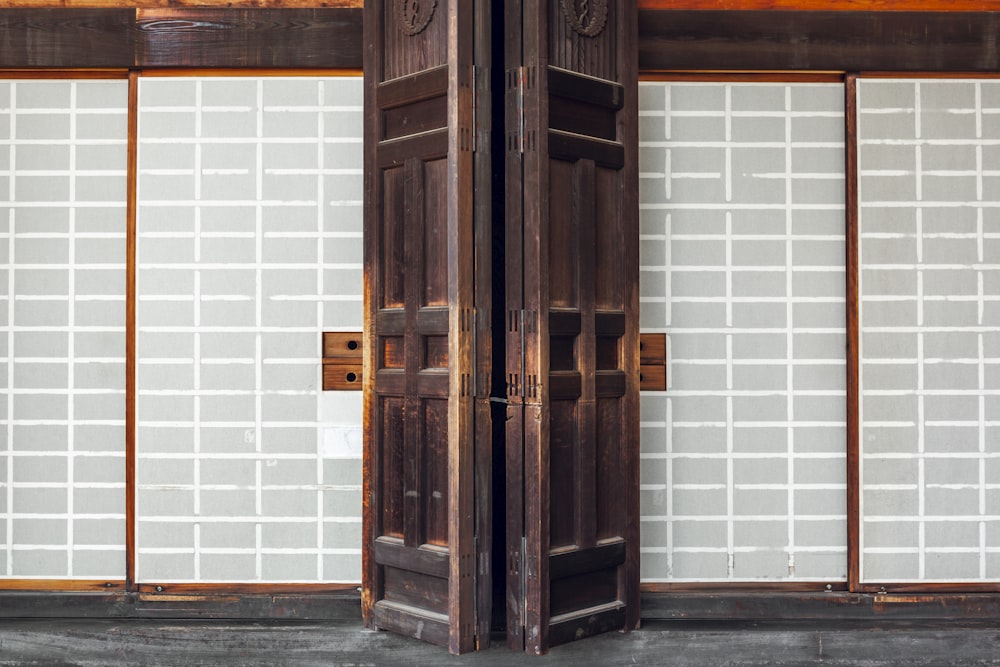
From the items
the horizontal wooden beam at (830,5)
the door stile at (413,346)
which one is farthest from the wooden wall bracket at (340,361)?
the horizontal wooden beam at (830,5)

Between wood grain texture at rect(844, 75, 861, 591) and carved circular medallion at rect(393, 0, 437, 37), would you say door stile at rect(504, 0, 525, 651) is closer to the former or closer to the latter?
carved circular medallion at rect(393, 0, 437, 37)

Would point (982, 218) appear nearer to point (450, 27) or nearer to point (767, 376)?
point (767, 376)

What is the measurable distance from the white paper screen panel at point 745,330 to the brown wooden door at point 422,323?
113 centimetres

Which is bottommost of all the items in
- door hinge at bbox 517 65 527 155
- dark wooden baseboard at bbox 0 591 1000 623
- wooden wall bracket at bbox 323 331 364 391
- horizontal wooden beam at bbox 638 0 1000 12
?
dark wooden baseboard at bbox 0 591 1000 623

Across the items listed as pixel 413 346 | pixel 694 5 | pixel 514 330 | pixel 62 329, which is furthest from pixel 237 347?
pixel 694 5

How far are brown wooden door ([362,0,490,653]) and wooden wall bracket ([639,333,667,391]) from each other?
3.41ft

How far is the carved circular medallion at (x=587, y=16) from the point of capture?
319cm

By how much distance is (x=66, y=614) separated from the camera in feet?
12.2

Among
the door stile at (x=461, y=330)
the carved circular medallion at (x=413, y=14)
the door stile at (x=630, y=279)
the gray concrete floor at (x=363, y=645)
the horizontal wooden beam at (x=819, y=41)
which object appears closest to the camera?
the door stile at (x=461, y=330)

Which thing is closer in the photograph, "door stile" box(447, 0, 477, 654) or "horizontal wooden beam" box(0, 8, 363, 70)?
"door stile" box(447, 0, 477, 654)

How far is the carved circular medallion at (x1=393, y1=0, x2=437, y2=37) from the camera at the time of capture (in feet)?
10.4

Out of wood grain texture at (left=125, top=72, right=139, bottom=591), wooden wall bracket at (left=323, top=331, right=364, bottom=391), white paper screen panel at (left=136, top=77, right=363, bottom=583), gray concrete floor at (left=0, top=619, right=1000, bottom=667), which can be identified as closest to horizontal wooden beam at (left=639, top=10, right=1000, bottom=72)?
white paper screen panel at (left=136, top=77, right=363, bottom=583)

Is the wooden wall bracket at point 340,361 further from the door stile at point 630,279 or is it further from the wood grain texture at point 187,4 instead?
the wood grain texture at point 187,4

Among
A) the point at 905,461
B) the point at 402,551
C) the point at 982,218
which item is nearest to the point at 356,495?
the point at 402,551
